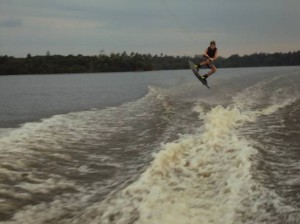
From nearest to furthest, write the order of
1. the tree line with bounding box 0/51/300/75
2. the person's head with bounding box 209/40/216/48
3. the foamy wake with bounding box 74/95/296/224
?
the foamy wake with bounding box 74/95/296/224 < the person's head with bounding box 209/40/216/48 < the tree line with bounding box 0/51/300/75

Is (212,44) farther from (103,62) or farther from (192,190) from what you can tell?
(103,62)

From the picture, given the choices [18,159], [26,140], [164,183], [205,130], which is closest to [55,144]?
[26,140]

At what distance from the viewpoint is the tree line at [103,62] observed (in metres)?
115

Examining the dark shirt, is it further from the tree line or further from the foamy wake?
the tree line

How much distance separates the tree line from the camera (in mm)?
115312

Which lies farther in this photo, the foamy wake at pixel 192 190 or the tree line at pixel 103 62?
the tree line at pixel 103 62

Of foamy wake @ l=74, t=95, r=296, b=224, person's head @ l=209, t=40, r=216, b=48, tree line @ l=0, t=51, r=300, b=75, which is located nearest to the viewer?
foamy wake @ l=74, t=95, r=296, b=224

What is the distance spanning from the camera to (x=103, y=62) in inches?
4734

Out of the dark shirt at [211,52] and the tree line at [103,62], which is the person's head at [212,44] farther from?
the tree line at [103,62]

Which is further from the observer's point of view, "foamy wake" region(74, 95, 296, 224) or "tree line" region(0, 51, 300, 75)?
"tree line" region(0, 51, 300, 75)

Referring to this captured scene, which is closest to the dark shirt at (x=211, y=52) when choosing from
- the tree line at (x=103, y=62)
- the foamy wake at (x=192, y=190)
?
the foamy wake at (x=192, y=190)

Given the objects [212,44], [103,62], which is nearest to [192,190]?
[212,44]

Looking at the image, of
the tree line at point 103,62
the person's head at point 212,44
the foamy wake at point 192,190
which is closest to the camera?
the foamy wake at point 192,190

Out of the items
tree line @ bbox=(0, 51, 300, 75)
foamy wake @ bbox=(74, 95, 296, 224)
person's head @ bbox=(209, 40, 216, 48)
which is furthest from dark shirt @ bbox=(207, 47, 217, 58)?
tree line @ bbox=(0, 51, 300, 75)
